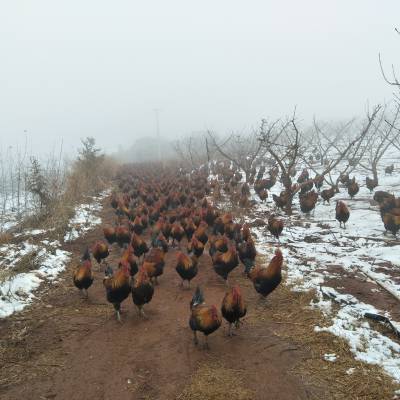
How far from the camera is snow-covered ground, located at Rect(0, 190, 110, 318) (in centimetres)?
598

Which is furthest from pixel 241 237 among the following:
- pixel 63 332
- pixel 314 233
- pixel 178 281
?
pixel 63 332

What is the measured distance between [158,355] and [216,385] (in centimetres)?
92

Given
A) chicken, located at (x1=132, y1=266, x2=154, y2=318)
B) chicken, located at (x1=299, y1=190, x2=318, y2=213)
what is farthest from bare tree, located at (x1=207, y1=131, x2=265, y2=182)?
chicken, located at (x1=132, y1=266, x2=154, y2=318)

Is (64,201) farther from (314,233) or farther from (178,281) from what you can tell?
(314,233)

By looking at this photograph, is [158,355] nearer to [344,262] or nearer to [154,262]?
[154,262]

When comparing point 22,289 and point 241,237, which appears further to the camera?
point 241,237

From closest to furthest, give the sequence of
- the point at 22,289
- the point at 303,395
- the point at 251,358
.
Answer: the point at 303,395
the point at 251,358
the point at 22,289

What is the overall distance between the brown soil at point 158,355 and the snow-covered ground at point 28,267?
310mm

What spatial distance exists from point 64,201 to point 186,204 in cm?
408

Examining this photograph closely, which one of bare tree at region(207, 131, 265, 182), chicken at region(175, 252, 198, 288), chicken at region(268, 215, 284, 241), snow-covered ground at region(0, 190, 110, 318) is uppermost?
bare tree at region(207, 131, 265, 182)

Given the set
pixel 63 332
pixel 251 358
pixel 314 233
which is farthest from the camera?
pixel 314 233

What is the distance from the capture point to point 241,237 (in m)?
8.06

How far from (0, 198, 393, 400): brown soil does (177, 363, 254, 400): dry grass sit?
1cm

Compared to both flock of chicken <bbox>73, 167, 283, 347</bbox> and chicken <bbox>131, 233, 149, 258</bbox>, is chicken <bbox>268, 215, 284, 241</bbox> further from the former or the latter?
chicken <bbox>131, 233, 149, 258</bbox>
